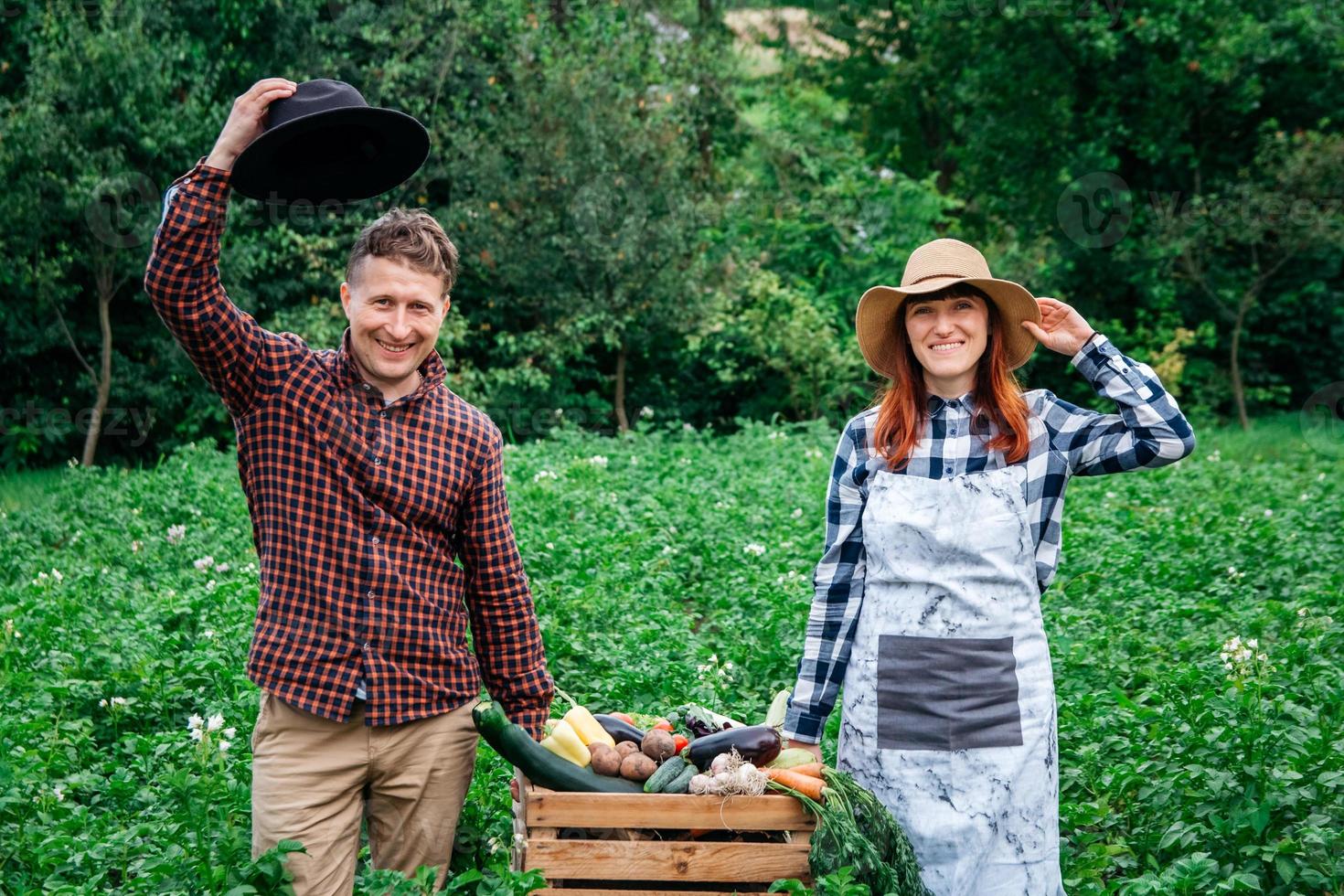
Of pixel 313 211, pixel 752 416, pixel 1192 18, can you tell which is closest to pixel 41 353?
pixel 313 211

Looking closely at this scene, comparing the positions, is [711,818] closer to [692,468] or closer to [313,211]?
[692,468]

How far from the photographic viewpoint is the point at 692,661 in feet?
17.6

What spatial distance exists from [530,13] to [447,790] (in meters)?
17.0

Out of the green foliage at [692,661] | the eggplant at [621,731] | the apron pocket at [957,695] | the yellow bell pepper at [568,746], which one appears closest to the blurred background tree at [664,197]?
the green foliage at [692,661]

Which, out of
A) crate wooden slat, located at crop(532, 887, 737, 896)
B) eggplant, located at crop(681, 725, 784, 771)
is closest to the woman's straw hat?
eggplant, located at crop(681, 725, 784, 771)

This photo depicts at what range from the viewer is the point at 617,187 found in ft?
57.7

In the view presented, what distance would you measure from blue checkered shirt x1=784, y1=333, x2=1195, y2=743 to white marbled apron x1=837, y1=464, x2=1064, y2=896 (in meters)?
0.07

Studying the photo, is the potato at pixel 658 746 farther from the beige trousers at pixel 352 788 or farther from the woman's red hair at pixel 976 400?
the woman's red hair at pixel 976 400

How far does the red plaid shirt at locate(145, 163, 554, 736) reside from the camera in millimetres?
2955

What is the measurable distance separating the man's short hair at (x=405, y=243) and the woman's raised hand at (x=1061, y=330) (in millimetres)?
1489

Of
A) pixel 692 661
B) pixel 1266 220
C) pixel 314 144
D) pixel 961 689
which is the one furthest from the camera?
pixel 1266 220

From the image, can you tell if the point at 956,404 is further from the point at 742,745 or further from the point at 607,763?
the point at 607,763

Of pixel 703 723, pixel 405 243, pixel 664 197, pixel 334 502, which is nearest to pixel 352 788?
pixel 334 502

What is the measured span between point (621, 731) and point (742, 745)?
1.61 feet
